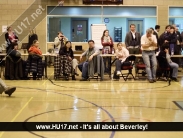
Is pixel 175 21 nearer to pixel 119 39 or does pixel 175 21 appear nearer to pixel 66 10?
pixel 119 39

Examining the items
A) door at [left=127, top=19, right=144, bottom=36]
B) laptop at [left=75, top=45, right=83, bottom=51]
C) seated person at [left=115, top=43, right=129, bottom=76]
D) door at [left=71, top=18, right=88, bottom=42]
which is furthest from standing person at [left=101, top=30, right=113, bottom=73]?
door at [left=127, top=19, right=144, bottom=36]

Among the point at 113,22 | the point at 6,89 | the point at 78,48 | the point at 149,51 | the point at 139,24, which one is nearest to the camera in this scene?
the point at 6,89

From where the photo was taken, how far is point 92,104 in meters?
7.17

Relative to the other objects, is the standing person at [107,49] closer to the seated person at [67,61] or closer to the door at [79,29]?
the seated person at [67,61]

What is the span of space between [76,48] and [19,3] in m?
3.89

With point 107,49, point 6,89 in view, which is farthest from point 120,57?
point 6,89

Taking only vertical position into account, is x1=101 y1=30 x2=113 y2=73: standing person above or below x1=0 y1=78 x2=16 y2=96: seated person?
above

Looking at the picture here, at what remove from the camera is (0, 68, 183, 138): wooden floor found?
5.74 m

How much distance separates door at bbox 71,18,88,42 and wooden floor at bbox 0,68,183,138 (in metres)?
7.21

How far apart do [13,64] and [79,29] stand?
722 cm

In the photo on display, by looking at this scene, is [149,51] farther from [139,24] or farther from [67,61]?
[139,24]

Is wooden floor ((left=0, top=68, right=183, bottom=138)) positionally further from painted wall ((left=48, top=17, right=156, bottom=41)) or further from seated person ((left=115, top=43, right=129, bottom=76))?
painted wall ((left=48, top=17, right=156, bottom=41))

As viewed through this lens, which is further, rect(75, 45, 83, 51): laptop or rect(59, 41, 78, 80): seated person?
rect(75, 45, 83, 51): laptop

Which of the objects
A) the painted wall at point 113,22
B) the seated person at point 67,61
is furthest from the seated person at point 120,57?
the painted wall at point 113,22
